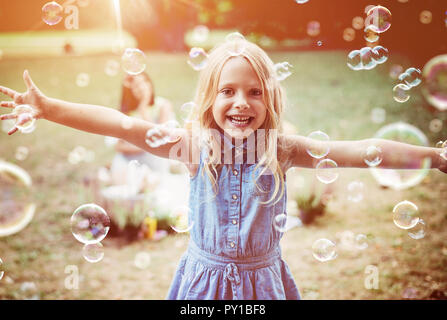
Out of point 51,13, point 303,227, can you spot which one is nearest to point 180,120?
point 303,227

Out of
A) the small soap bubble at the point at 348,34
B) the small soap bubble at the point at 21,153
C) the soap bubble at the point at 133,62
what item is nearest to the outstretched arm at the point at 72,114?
the soap bubble at the point at 133,62

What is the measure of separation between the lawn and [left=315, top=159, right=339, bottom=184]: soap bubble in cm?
40

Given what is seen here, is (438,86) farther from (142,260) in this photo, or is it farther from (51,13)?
(142,260)

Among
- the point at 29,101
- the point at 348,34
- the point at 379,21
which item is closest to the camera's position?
the point at 29,101

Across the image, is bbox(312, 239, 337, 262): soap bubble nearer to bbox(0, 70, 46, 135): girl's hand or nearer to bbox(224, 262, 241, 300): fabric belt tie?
bbox(224, 262, 241, 300): fabric belt tie

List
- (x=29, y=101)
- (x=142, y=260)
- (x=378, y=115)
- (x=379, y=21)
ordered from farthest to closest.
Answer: (x=378, y=115) < (x=142, y=260) < (x=379, y=21) < (x=29, y=101)

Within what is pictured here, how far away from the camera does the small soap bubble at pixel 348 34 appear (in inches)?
253

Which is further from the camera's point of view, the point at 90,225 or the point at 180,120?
the point at 180,120

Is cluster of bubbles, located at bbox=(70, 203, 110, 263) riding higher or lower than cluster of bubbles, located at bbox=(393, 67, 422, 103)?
lower

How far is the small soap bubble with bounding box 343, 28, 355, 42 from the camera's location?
643cm

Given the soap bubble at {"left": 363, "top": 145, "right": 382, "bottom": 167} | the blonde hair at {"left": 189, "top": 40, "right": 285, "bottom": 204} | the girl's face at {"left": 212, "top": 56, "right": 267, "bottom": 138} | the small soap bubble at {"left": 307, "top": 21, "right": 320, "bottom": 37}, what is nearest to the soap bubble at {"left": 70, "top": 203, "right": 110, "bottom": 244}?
the blonde hair at {"left": 189, "top": 40, "right": 285, "bottom": 204}

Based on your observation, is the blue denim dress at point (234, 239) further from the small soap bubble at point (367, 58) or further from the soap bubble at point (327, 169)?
the small soap bubble at point (367, 58)

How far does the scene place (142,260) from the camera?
10.7 feet

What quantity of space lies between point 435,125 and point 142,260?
185 inches
